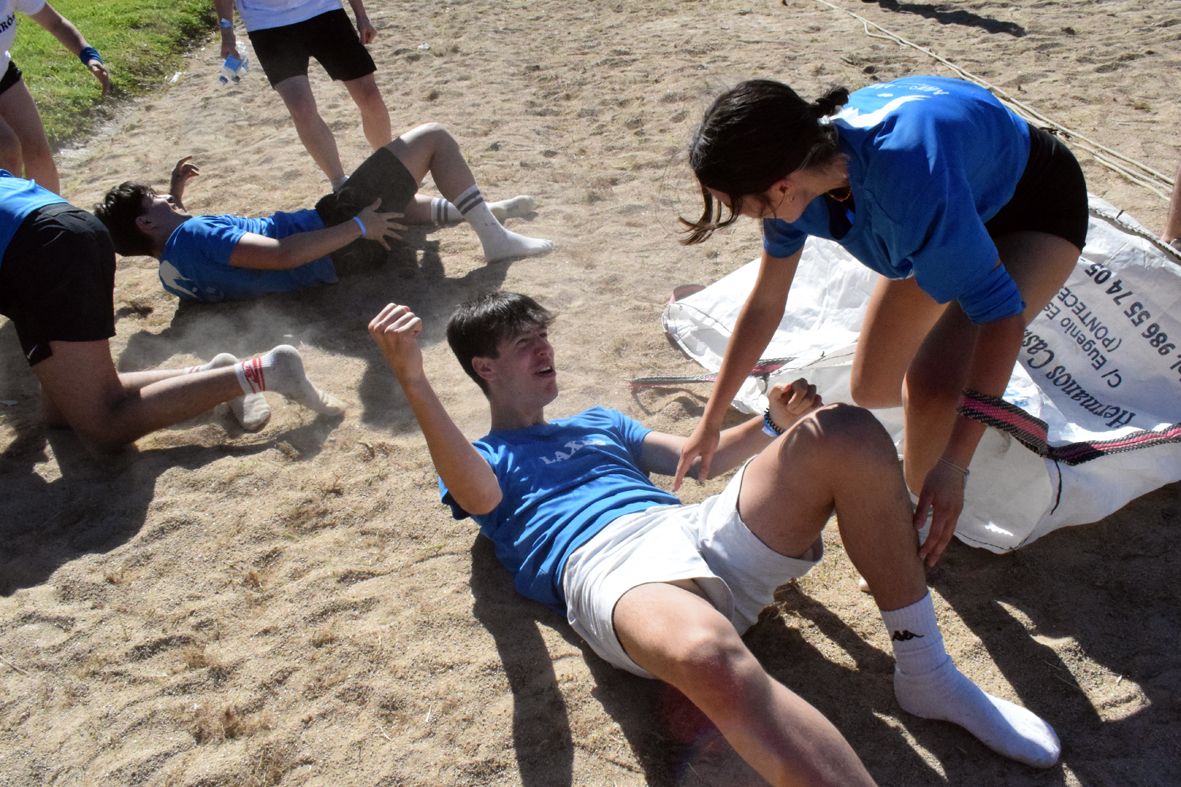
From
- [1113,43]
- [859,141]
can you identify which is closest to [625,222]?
[859,141]

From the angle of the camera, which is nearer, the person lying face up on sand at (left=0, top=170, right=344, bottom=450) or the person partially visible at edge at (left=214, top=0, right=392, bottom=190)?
the person lying face up on sand at (left=0, top=170, right=344, bottom=450)

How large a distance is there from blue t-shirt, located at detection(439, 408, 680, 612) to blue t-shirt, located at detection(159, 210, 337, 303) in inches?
84.0

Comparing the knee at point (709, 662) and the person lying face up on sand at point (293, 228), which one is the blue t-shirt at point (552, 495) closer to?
the knee at point (709, 662)

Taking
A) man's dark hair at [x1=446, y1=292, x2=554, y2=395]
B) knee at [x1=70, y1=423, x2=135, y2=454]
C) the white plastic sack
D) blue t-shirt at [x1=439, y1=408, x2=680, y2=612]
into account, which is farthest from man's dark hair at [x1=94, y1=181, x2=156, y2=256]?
the white plastic sack

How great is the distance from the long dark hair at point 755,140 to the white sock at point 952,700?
0.98 m

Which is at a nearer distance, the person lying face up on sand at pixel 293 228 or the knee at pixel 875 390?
the knee at pixel 875 390

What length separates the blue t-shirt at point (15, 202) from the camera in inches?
125

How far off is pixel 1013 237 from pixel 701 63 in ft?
15.2

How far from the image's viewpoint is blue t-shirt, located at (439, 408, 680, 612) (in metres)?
2.39

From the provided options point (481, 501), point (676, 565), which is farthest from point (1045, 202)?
point (481, 501)

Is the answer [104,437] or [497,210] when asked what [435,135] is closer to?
[497,210]

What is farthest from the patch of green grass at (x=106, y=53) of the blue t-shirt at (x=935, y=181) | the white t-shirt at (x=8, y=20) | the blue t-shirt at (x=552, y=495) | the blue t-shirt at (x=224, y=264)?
the blue t-shirt at (x=935, y=181)

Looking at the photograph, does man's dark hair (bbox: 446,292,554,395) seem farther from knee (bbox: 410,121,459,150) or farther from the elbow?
knee (bbox: 410,121,459,150)

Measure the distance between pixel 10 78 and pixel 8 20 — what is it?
10.7 inches
